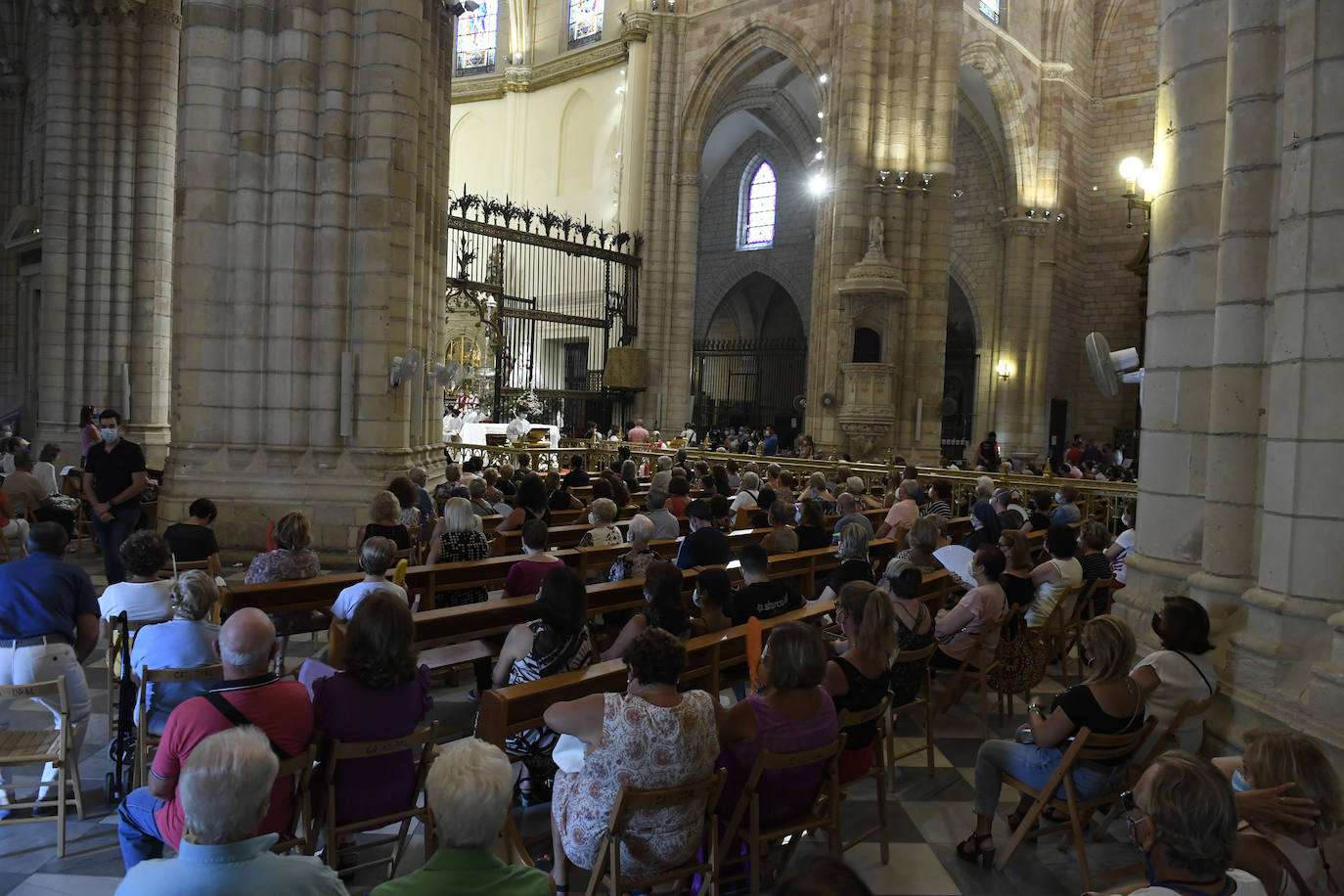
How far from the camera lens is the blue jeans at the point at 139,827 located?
306 cm

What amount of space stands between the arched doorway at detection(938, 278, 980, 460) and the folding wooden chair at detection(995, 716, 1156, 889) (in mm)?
24729

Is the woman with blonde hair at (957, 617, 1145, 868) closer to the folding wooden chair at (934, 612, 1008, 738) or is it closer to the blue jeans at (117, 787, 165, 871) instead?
the folding wooden chair at (934, 612, 1008, 738)

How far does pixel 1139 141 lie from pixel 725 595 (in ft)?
90.4

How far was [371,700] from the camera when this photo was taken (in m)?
3.21

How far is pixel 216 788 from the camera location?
210cm

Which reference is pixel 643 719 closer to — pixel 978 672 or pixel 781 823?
pixel 781 823

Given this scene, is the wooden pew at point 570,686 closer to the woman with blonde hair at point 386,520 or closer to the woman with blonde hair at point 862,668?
the woman with blonde hair at point 862,668

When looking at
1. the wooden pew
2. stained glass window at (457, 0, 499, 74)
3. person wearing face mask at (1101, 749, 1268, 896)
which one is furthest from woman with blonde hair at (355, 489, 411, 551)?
stained glass window at (457, 0, 499, 74)

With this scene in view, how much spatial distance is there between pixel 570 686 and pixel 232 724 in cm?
125

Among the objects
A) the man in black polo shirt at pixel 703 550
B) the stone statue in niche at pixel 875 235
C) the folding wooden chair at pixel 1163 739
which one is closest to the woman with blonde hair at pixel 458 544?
the man in black polo shirt at pixel 703 550

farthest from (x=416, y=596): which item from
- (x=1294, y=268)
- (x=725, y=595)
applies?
(x=1294, y=268)

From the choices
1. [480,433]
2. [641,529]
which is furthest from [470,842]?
[480,433]

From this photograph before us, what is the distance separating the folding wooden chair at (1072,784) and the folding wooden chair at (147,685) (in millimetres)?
3253

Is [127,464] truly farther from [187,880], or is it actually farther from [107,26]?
[107,26]
